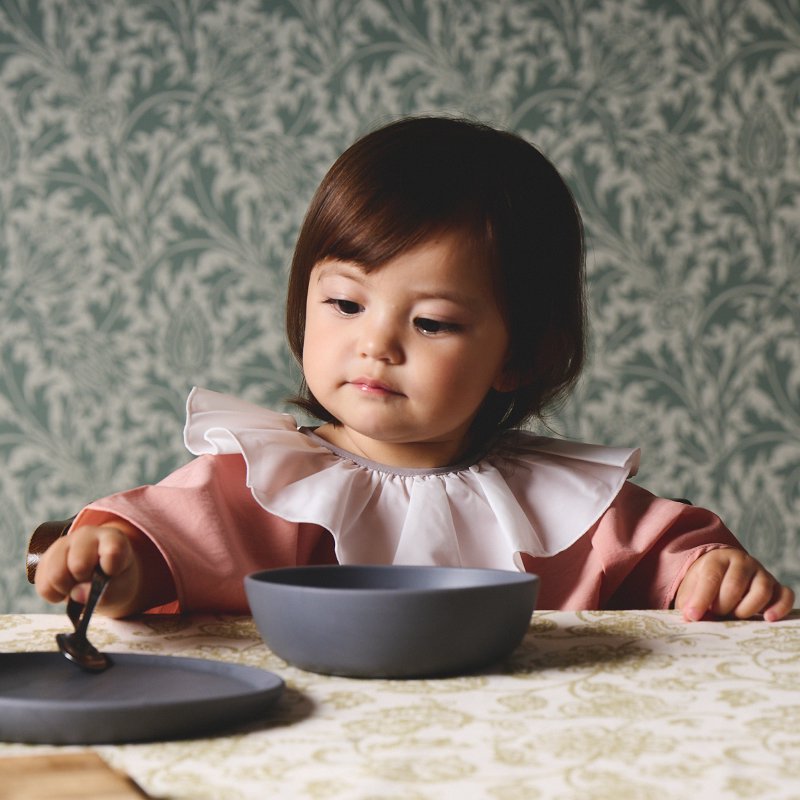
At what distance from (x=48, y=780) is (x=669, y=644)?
401 mm

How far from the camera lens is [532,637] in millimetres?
638

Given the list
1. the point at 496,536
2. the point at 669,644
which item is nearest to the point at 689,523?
the point at 496,536

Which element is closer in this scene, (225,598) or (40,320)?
(225,598)

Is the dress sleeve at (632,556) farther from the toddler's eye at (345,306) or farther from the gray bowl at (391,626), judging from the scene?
the gray bowl at (391,626)

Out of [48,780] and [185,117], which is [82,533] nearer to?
[48,780]

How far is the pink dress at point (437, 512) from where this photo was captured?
91 cm

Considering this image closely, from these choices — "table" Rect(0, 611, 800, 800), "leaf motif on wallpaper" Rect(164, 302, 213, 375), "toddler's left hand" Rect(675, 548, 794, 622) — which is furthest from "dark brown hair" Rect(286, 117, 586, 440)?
"leaf motif on wallpaper" Rect(164, 302, 213, 375)

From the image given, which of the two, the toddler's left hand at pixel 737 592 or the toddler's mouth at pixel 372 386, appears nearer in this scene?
the toddler's left hand at pixel 737 592

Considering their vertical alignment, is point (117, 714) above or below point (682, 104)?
below

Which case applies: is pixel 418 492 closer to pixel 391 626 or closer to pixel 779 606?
pixel 779 606

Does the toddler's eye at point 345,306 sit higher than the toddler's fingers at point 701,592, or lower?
higher

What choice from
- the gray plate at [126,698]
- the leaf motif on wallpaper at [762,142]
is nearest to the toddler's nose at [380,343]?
the gray plate at [126,698]

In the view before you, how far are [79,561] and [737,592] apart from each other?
49 centimetres

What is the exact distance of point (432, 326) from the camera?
979 mm
